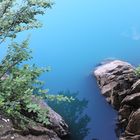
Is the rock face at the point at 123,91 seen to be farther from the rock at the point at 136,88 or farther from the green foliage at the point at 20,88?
the green foliage at the point at 20,88

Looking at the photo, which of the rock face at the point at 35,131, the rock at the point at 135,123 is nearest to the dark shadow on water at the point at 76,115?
the rock face at the point at 35,131

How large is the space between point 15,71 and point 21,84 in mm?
890

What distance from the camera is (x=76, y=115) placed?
45.5 ft

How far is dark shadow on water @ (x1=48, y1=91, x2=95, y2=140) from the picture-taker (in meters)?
13.1

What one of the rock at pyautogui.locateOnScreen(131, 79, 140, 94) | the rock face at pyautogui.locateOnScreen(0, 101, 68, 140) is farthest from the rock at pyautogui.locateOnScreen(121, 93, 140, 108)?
the rock face at pyautogui.locateOnScreen(0, 101, 68, 140)

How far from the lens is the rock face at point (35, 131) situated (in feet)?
31.9

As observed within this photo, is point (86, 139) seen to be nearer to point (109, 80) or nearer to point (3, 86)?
point (109, 80)

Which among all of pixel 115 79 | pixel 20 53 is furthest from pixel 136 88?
pixel 20 53

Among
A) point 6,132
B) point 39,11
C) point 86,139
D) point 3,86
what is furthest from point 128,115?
point 3,86

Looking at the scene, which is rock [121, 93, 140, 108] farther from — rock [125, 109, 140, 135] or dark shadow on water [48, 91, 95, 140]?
dark shadow on water [48, 91, 95, 140]

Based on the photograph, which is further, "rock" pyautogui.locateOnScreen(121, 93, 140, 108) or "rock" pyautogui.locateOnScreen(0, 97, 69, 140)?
"rock" pyautogui.locateOnScreen(121, 93, 140, 108)

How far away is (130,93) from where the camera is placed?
12734mm

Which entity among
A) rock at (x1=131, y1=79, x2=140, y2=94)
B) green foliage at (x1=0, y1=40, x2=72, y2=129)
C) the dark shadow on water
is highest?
green foliage at (x1=0, y1=40, x2=72, y2=129)

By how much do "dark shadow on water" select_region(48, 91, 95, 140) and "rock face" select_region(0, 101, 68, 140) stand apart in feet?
4.08
